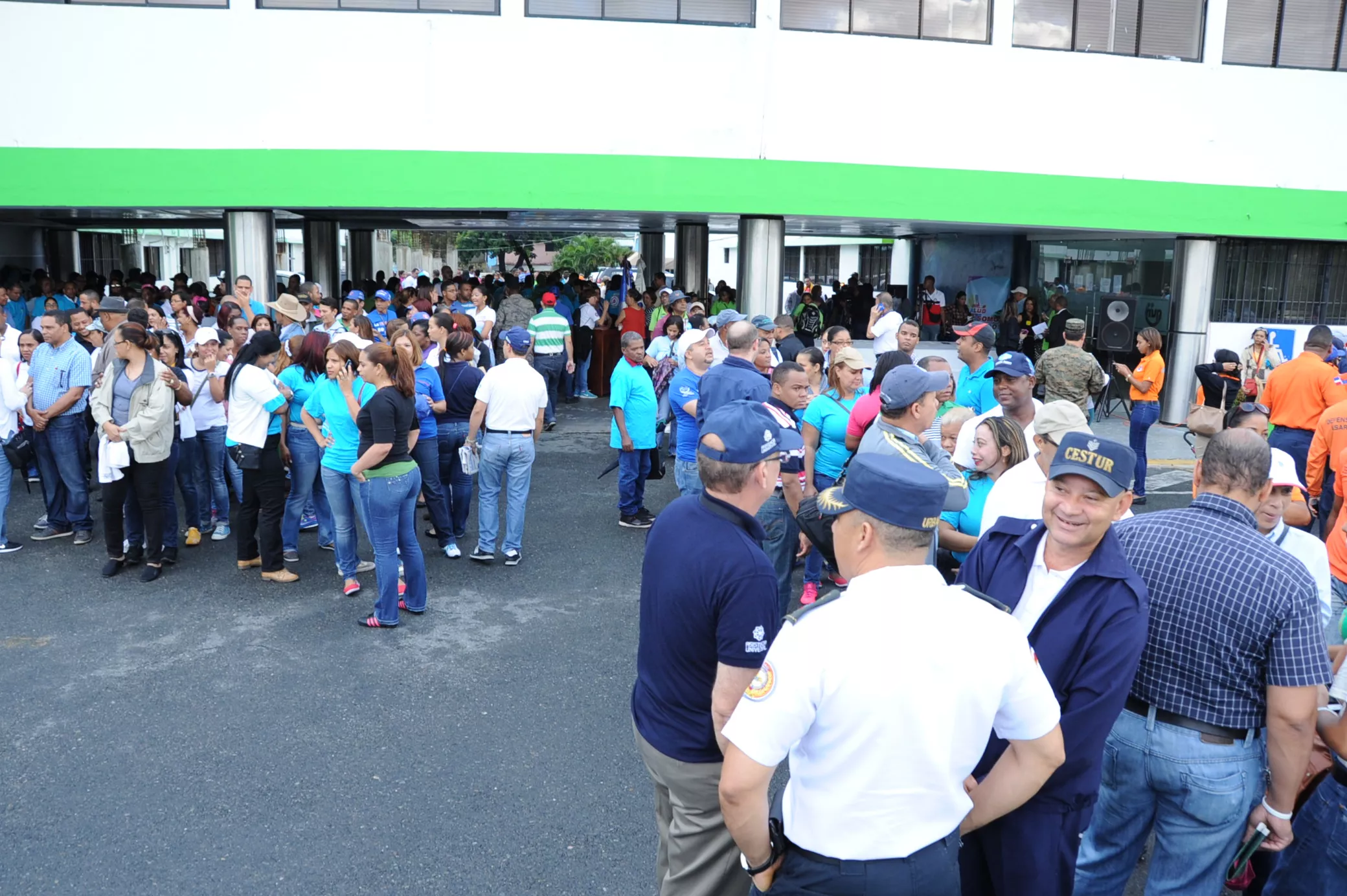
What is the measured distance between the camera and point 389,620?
22.7ft

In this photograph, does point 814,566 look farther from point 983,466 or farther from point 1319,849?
point 1319,849

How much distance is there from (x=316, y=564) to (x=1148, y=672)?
6765 mm

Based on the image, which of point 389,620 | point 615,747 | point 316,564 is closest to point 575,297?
point 316,564

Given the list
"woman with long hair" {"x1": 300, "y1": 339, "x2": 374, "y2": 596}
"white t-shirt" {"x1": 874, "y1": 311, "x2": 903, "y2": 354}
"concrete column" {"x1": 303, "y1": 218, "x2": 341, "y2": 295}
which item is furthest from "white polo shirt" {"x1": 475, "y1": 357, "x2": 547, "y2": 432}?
"concrete column" {"x1": 303, "y1": 218, "x2": 341, "y2": 295}

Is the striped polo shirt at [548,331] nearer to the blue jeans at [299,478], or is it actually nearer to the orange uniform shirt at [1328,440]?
the blue jeans at [299,478]

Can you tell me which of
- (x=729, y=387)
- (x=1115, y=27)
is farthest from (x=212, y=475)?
(x=1115, y=27)

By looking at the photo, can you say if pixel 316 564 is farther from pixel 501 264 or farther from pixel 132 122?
pixel 501 264

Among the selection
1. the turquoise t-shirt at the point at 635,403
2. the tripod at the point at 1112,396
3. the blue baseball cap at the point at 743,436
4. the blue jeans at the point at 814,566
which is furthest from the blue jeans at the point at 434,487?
the tripod at the point at 1112,396

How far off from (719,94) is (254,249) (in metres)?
6.83

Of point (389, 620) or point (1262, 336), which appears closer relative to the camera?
point (389, 620)

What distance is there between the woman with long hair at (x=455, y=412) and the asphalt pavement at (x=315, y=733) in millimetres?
654

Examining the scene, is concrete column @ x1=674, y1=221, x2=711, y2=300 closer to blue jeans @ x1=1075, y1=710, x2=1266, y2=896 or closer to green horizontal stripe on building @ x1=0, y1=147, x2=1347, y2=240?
green horizontal stripe on building @ x1=0, y1=147, x2=1347, y2=240

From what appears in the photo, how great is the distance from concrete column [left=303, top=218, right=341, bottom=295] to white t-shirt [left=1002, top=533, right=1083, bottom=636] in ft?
59.1

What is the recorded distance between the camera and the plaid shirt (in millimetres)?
3029
